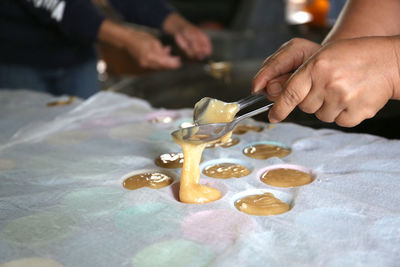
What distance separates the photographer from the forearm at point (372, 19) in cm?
127

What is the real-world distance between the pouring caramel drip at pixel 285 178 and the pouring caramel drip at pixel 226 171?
2.6 inches

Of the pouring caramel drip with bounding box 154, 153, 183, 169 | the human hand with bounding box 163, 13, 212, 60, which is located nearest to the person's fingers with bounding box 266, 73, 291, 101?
the pouring caramel drip with bounding box 154, 153, 183, 169

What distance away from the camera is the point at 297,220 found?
0.86 m

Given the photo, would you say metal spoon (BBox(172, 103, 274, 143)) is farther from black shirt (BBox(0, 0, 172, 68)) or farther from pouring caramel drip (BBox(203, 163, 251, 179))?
black shirt (BBox(0, 0, 172, 68))

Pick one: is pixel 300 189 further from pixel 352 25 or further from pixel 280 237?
pixel 352 25

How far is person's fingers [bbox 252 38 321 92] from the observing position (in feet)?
3.73

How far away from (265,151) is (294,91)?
1.08ft

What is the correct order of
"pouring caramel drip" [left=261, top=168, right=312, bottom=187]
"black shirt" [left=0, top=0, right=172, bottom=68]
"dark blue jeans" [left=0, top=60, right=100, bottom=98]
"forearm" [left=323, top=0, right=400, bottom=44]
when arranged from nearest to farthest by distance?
"pouring caramel drip" [left=261, top=168, right=312, bottom=187], "forearm" [left=323, top=0, right=400, bottom=44], "black shirt" [left=0, top=0, right=172, bottom=68], "dark blue jeans" [left=0, top=60, right=100, bottom=98]

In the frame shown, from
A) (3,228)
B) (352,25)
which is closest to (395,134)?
(352,25)

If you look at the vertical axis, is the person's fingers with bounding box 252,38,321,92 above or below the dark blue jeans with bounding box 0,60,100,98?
above

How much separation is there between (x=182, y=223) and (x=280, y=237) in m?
0.22

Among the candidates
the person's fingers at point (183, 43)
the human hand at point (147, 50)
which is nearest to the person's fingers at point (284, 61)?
the human hand at point (147, 50)

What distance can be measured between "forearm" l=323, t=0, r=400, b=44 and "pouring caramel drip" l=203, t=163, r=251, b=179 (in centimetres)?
56

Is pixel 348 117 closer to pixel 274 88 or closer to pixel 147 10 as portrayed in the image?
pixel 274 88
